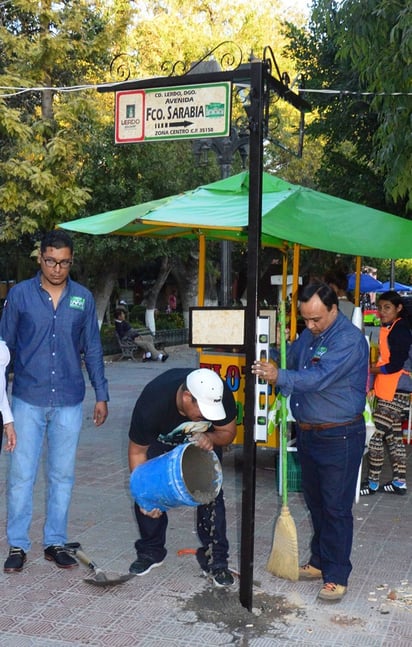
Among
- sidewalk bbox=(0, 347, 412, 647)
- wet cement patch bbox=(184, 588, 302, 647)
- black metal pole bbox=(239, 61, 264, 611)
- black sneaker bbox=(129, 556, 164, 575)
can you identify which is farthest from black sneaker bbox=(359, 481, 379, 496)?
black metal pole bbox=(239, 61, 264, 611)

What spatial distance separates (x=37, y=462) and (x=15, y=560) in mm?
569

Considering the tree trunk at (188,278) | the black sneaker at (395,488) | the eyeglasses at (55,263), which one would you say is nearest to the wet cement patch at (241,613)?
the eyeglasses at (55,263)

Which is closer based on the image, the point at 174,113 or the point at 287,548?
the point at 174,113

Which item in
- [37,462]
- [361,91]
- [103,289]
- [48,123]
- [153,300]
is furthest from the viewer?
[153,300]

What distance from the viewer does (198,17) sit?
25.8 metres

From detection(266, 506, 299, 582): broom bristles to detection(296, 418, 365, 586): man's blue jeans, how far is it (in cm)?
19

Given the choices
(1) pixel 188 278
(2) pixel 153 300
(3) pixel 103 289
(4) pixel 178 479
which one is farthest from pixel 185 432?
(1) pixel 188 278

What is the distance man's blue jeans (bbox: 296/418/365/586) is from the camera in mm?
3953

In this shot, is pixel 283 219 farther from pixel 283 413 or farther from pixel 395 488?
pixel 395 488

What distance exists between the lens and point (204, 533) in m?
4.20

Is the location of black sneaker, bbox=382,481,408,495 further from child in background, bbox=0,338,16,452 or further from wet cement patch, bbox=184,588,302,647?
child in background, bbox=0,338,16,452

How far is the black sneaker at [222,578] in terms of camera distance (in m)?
4.14

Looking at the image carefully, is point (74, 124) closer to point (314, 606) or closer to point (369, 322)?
point (314, 606)

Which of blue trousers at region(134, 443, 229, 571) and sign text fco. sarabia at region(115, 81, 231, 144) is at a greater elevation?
sign text fco. sarabia at region(115, 81, 231, 144)
